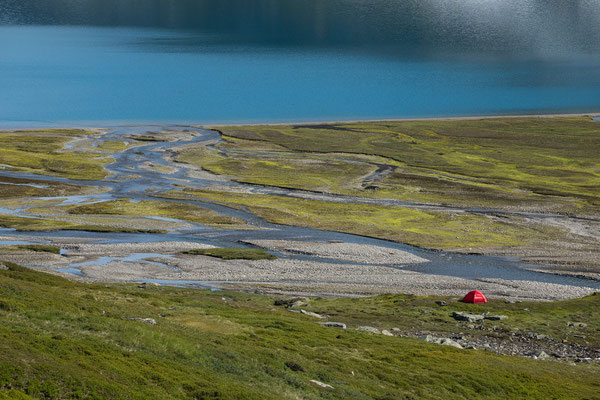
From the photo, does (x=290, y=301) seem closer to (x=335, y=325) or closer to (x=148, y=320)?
(x=335, y=325)

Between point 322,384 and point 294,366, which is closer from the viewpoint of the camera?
point 322,384

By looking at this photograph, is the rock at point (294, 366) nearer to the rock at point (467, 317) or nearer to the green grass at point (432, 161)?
the rock at point (467, 317)

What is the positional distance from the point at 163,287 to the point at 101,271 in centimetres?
990

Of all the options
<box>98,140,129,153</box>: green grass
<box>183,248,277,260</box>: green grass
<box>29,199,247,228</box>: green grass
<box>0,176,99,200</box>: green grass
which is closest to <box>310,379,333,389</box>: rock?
<box>183,248,277,260</box>: green grass

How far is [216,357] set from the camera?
31141 millimetres

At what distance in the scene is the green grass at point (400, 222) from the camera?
8381 centimetres

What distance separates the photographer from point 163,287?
5778cm

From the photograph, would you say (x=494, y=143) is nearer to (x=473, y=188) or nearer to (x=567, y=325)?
(x=473, y=188)

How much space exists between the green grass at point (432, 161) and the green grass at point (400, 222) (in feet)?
39.6

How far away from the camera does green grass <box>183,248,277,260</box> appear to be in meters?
71.4

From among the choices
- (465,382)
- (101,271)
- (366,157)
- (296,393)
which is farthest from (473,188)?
(296,393)

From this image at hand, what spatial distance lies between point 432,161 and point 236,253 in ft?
279

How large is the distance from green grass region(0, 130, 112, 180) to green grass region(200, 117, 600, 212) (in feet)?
68.7

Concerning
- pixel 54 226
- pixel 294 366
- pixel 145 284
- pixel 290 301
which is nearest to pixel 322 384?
pixel 294 366
